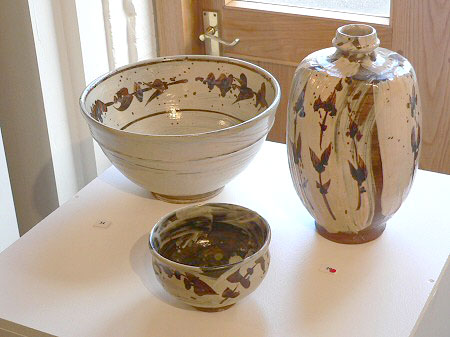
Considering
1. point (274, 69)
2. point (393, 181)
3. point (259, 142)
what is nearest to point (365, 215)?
point (393, 181)

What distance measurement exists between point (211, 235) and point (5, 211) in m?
0.47

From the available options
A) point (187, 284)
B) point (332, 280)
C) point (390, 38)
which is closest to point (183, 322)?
point (187, 284)

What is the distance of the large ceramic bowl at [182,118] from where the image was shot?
859 mm

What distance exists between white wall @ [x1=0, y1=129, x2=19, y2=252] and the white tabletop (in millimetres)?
205

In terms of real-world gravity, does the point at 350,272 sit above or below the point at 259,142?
below

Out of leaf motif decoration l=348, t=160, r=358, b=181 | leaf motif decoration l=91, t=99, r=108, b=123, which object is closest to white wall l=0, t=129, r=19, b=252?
leaf motif decoration l=91, t=99, r=108, b=123

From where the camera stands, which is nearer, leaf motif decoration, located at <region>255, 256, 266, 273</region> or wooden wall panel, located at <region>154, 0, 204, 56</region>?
leaf motif decoration, located at <region>255, 256, 266, 273</region>

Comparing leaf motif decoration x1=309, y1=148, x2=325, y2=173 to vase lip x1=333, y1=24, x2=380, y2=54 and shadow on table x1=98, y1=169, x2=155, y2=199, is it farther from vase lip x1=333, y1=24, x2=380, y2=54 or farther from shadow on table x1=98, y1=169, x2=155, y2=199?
shadow on table x1=98, y1=169, x2=155, y2=199

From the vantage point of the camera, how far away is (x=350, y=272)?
2.76ft

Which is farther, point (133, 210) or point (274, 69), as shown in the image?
point (274, 69)

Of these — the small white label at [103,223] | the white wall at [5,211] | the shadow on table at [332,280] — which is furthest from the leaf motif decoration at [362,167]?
the white wall at [5,211]

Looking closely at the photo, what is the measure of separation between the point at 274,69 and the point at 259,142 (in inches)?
25.8

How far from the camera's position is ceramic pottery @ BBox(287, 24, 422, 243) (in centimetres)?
78

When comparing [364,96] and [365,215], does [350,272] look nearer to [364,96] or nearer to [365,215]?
[365,215]
